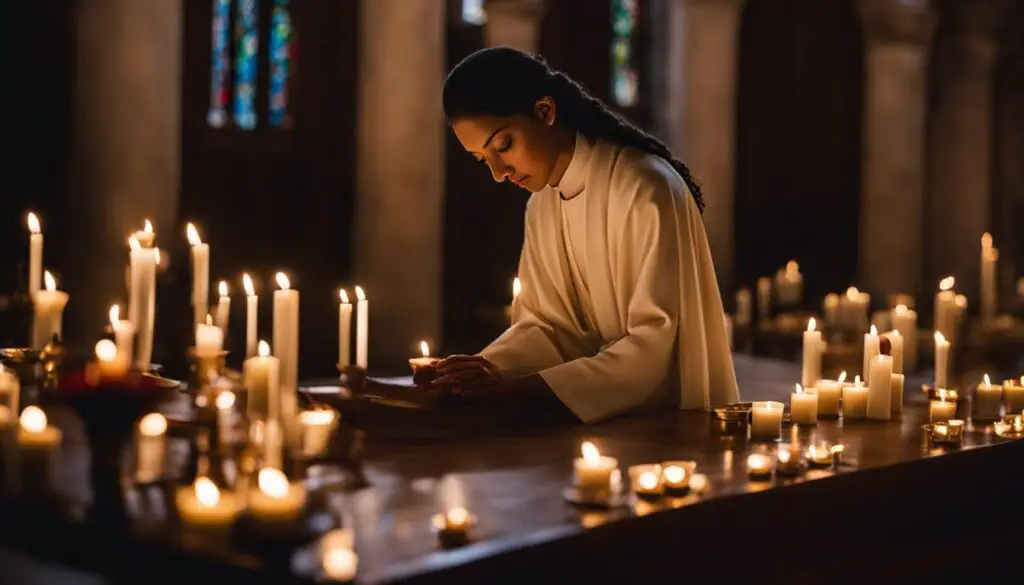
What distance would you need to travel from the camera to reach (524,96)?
4.08 meters

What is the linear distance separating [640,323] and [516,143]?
0.75 meters

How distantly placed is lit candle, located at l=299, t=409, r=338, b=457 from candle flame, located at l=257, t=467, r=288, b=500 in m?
0.46

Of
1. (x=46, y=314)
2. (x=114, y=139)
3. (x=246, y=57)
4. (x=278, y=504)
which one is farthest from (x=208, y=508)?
(x=246, y=57)

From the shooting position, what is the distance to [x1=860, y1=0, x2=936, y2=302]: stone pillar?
1358 cm

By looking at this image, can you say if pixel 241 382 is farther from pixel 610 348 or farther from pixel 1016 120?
pixel 1016 120

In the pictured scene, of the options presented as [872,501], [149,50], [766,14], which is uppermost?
[766,14]

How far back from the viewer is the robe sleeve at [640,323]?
384 centimetres

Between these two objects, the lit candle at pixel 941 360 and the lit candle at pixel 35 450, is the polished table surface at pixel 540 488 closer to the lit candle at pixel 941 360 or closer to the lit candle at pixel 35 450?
the lit candle at pixel 35 450

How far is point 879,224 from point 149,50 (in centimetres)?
903

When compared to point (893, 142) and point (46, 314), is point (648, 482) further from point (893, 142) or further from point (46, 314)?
point (893, 142)

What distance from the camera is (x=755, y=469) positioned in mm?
2963

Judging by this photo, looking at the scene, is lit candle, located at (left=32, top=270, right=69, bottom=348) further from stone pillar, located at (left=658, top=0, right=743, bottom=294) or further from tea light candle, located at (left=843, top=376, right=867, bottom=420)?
stone pillar, located at (left=658, top=0, right=743, bottom=294)

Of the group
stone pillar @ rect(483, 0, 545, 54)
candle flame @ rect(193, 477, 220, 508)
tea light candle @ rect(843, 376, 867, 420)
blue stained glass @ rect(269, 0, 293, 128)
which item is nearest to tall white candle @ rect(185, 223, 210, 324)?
candle flame @ rect(193, 477, 220, 508)

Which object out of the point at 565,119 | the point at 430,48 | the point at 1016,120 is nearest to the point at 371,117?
the point at 430,48
